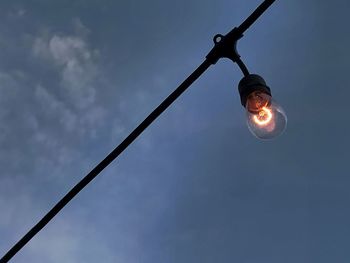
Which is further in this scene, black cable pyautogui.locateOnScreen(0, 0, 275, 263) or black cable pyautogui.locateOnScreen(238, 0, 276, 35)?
black cable pyautogui.locateOnScreen(0, 0, 275, 263)

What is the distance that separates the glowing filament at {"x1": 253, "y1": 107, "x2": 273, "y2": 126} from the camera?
3.81 m

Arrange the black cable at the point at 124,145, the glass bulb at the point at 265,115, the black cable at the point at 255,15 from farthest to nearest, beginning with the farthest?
1. the glass bulb at the point at 265,115
2. the black cable at the point at 124,145
3. the black cable at the point at 255,15

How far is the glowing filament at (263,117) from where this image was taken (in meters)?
3.81

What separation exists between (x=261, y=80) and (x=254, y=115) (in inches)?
12.4

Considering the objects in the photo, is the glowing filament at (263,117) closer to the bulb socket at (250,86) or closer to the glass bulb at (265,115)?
the glass bulb at (265,115)

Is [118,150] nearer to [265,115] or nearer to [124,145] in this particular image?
[124,145]

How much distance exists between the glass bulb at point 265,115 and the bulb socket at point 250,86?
3 cm

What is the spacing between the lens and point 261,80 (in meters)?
3.85

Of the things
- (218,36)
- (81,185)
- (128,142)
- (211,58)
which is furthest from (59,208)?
(218,36)

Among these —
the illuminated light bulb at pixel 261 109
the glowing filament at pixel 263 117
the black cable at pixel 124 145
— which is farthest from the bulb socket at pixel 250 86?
the black cable at pixel 124 145

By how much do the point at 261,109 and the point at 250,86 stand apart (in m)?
0.22

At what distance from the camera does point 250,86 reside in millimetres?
3809

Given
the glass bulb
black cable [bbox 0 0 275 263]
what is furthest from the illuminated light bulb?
black cable [bbox 0 0 275 263]

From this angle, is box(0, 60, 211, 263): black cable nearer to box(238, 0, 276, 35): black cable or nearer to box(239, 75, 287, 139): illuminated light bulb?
box(238, 0, 276, 35): black cable
